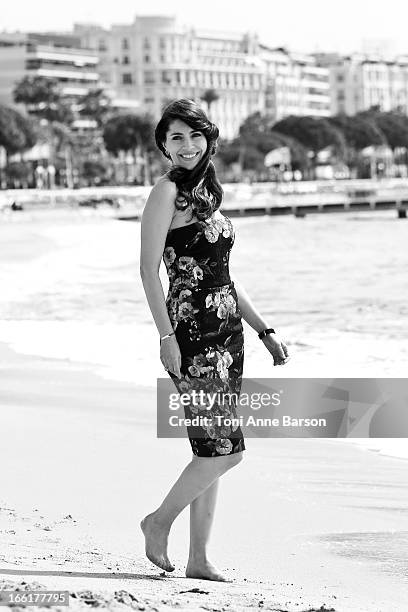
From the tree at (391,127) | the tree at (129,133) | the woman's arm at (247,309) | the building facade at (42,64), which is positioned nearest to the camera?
the woman's arm at (247,309)

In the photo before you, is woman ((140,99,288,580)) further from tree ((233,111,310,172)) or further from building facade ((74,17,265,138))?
building facade ((74,17,265,138))

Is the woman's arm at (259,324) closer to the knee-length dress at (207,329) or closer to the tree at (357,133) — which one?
the knee-length dress at (207,329)

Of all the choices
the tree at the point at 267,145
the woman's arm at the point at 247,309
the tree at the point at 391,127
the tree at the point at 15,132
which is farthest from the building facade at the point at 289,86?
the woman's arm at the point at 247,309

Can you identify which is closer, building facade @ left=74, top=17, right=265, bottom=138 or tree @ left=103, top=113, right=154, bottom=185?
tree @ left=103, top=113, right=154, bottom=185

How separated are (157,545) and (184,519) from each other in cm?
80

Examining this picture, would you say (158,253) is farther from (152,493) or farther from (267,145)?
(267,145)

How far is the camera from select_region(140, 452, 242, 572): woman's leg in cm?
408

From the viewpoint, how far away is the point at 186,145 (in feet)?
13.7

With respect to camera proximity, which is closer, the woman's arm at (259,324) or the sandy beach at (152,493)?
the sandy beach at (152,493)

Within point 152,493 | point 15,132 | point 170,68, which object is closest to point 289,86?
point 170,68

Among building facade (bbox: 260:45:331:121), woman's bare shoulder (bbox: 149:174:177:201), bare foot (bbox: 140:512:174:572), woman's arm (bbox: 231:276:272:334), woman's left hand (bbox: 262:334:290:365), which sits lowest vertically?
bare foot (bbox: 140:512:174:572)

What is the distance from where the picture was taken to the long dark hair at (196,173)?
408 centimetres

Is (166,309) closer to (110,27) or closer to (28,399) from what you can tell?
(28,399)

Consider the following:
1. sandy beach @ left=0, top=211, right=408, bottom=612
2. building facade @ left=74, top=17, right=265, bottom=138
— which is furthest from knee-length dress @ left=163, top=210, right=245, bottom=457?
building facade @ left=74, top=17, right=265, bottom=138
